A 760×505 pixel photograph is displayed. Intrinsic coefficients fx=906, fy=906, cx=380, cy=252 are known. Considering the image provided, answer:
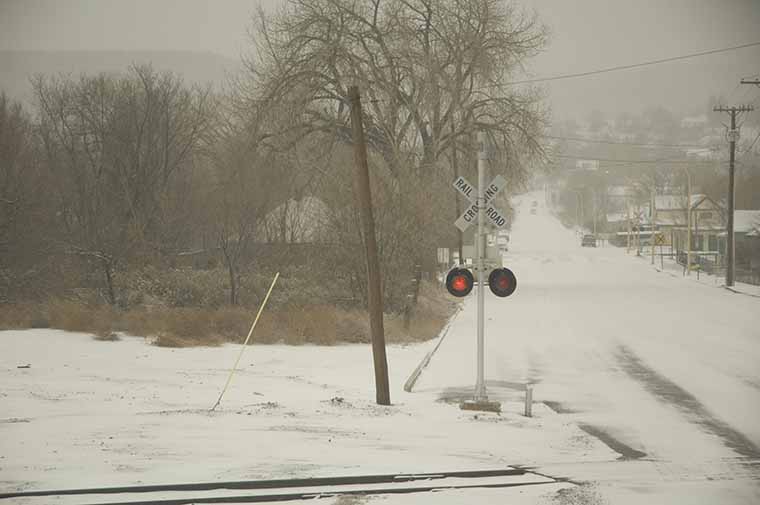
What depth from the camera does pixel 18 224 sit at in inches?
1325

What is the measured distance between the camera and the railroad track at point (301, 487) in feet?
29.8

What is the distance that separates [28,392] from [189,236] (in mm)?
27140

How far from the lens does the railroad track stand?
9.09m

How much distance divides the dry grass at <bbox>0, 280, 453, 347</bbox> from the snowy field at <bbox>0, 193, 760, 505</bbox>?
0.90 metres

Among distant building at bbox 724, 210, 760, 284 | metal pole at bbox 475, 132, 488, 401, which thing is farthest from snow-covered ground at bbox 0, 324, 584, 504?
distant building at bbox 724, 210, 760, 284

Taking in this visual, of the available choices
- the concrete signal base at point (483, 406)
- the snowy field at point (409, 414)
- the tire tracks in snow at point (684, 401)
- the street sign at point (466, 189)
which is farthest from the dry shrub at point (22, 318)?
the tire tracks in snow at point (684, 401)

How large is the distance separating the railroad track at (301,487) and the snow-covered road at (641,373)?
4.03 ft

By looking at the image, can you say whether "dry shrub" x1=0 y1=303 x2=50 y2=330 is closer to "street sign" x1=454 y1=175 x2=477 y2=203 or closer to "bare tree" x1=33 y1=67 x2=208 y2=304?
"bare tree" x1=33 y1=67 x2=208 y2=304

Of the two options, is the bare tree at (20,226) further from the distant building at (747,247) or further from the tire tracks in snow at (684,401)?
the distant building at (747,247)

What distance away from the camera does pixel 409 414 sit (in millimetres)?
15445

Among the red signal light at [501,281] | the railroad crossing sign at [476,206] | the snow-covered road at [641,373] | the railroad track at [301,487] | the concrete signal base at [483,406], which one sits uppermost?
the railroad crossing sign at [476,206]

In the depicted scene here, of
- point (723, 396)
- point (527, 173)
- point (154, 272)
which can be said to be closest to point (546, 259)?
point (527, 173)

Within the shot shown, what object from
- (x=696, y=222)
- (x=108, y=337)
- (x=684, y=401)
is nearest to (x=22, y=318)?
(x=108, y=337)

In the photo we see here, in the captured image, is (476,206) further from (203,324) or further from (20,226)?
(20,226)
